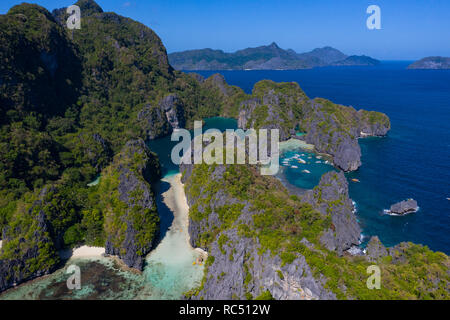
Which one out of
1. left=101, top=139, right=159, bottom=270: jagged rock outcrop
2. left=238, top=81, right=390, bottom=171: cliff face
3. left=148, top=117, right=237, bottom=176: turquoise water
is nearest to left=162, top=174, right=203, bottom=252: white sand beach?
left=101, top=139, right=159, bottom=270: jagged rock outcrop

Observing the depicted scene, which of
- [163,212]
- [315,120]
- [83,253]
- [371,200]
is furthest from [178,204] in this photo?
[315,120]

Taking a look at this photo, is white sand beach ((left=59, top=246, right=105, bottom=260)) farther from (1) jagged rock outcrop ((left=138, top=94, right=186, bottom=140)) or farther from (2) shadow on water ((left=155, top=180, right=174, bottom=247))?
(1) jagged rock outcrop ((left=138, top=94, right=186, bottom=140))

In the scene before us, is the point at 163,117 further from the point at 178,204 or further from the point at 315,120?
the point at 178,204

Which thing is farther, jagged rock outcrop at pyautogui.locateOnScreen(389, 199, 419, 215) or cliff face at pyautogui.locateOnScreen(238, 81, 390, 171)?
cliff face at pyautogui.locateOnScreen(238, 81, 390, 171)

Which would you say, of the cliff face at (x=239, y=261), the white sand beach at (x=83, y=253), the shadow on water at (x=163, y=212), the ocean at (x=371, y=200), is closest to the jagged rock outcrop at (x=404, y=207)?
the ocean at (x=371, y=200)

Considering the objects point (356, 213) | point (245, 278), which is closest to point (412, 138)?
point (356, 213)

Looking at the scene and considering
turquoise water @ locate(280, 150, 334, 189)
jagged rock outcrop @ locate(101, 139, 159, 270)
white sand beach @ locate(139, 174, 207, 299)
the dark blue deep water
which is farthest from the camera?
turquoise water @ locate(280, 150, 334, 189)

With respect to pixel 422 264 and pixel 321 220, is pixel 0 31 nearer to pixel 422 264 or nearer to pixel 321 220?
pixel 321 220
